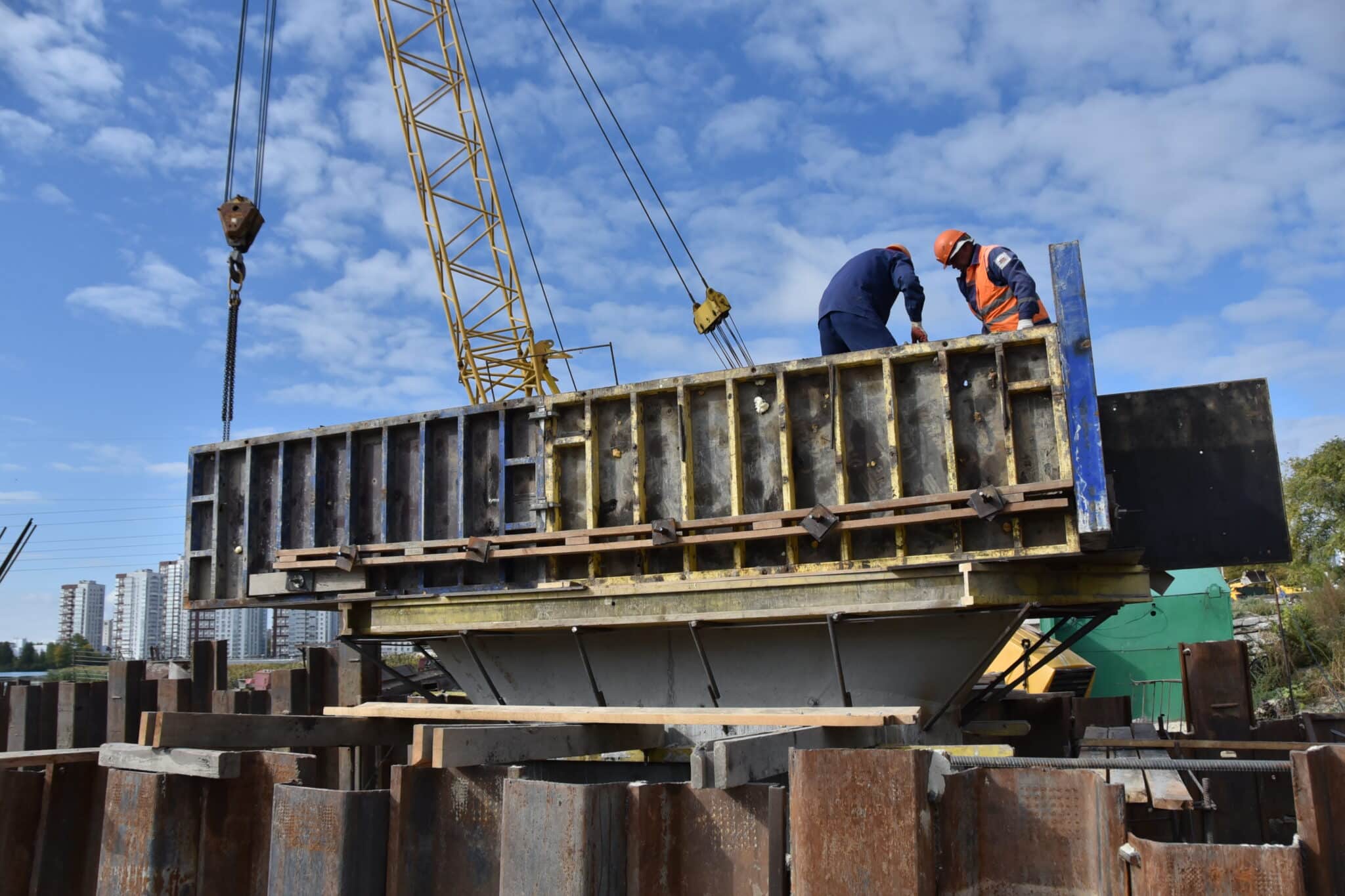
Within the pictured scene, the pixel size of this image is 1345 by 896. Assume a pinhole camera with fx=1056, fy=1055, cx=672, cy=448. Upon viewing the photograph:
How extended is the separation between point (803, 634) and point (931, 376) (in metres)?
2.02

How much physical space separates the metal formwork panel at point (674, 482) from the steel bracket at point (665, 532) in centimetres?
2

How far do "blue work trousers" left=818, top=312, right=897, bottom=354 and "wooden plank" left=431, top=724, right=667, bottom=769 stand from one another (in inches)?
180

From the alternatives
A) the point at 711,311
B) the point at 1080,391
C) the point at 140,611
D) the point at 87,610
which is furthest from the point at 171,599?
the point at 1080,391

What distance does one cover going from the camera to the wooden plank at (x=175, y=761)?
4520 mm

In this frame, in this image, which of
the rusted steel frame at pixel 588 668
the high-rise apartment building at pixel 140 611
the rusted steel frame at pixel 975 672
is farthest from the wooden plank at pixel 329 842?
the high-rise apartment building at pixel 140 611

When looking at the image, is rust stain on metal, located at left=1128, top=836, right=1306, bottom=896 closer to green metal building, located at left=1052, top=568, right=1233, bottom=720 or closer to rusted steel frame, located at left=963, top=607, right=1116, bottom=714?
rusted steel frame, located at left=963, top=607, right=1116, bottom=714

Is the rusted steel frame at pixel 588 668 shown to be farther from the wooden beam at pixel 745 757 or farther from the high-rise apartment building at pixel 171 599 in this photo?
the high-rise apartment building at pixel 171 599

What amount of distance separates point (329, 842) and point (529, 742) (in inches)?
35.4

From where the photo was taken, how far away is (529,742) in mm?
4570

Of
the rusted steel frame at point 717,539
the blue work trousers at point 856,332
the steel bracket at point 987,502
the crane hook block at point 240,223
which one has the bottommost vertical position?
the rusted steel frame at point 717,539

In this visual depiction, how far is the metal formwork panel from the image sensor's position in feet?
22.8

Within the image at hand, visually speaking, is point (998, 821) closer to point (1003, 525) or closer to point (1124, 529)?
point (1003, 525)

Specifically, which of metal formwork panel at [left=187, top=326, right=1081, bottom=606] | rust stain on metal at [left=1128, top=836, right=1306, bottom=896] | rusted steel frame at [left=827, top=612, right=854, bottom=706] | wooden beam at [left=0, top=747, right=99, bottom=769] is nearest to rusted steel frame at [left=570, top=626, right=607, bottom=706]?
metal formwork panel at [left=187, top=326, right=1081, bottom=606]

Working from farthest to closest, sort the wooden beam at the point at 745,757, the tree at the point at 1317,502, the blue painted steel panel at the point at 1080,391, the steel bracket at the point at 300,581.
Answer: the tree at the point at 1317,502 < the steel bracket at the point at 300,581 < the blue painted steel panel at the point at 1080,391 < the wooden beam at the point at 745,757
